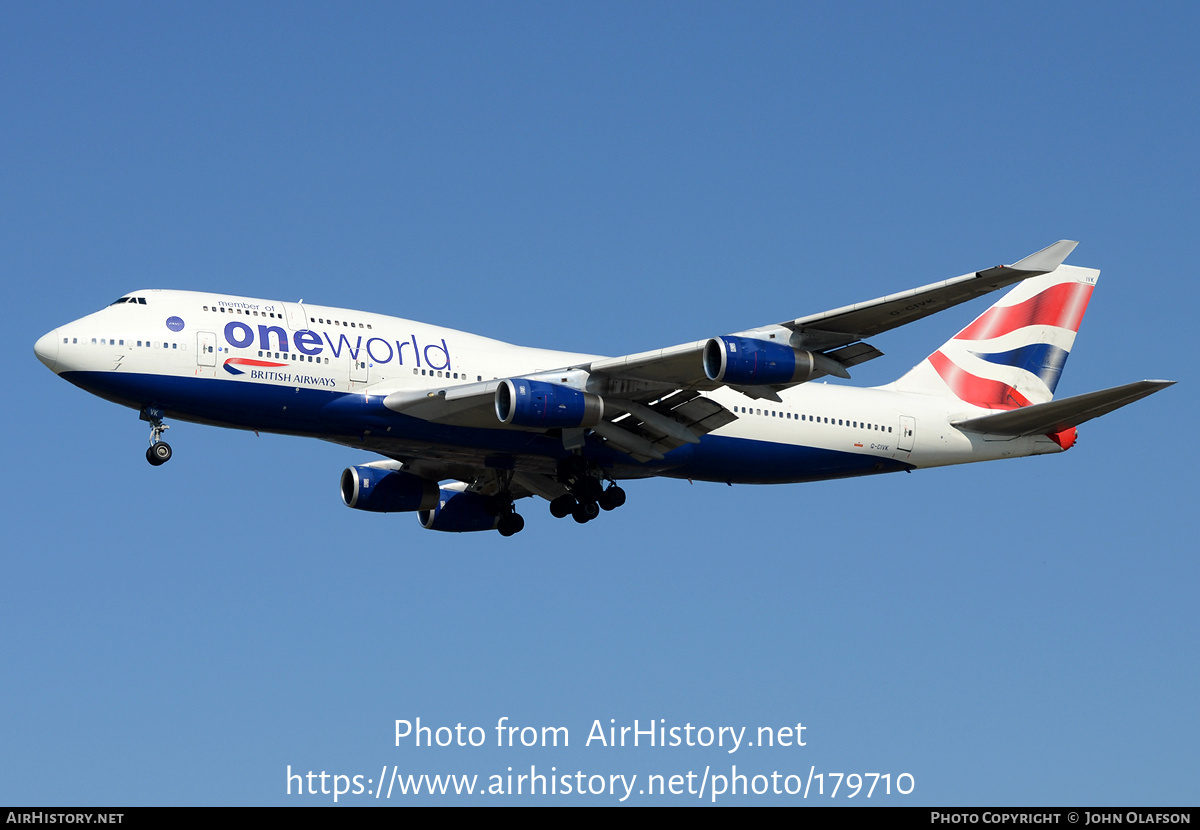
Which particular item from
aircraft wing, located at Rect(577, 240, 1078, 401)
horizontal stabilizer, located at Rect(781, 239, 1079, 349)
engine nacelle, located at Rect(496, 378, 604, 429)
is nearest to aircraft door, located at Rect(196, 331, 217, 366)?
engine nacelle, located at Rect(496, 378, 604, 429)

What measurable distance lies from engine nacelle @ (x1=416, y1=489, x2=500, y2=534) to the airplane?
52 millimetres

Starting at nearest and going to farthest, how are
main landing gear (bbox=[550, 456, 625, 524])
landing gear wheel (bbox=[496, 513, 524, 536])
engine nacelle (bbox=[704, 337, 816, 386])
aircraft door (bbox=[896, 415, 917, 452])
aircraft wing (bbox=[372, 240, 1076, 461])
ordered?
aircraft wing (bbox=[372, 240, 1076, 461])
engine nacelle (bbox=[704, 337, 816, 386])
main landing gear (bbox=[550, 456, 625, 524])
aircraft door (bbox=[896, 415, 917, 452])
landing gear wheel (bbox=[496, 513, 524, 536])

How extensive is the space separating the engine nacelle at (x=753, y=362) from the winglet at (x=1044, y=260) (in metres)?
5.32

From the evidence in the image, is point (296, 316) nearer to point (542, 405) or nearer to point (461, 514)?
point (542, 405)

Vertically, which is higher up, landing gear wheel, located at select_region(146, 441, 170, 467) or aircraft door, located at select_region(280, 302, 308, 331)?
aircraft door, located at select_region(280, 302, 308, 331)

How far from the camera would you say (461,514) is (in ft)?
139

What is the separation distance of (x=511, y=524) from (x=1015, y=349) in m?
15.7

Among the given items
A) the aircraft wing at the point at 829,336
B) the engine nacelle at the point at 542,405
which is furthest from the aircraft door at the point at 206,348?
the aircraft wing at the point at 829,336

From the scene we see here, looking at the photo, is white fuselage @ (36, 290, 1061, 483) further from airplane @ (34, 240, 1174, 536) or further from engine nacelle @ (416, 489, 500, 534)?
engine nacelle @ (416, 489, 500, 534)

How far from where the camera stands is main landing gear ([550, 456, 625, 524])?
37.3 meters

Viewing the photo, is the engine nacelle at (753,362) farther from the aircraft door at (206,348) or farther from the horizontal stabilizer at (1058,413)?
the aircraft door at (206,348)

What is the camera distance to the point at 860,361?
109 ft

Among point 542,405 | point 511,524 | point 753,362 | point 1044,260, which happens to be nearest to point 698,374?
point 753,362
